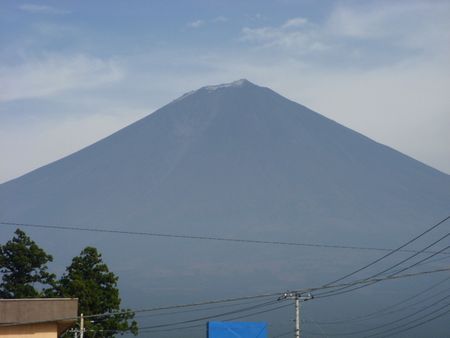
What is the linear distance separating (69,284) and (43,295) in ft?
5.04

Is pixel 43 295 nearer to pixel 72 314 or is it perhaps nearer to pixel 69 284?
pixel 69 284

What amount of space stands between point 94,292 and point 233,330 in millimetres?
22662

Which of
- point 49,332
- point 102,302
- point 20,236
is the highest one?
point 20,236

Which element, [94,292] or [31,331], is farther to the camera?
[94,292]

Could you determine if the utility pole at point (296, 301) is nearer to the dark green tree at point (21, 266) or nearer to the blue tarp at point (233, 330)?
the blue tarp at point (233, 330)

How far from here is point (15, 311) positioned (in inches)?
1244

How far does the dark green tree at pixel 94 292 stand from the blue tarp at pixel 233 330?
20974mm

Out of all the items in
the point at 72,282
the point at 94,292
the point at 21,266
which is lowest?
the point at 94,292

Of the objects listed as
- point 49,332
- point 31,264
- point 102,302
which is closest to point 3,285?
point 31,264

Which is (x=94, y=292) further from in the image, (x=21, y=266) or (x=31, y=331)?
(x=31, y=331)

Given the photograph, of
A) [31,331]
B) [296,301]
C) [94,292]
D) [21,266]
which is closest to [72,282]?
[94,292]

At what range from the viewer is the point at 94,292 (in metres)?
54.9

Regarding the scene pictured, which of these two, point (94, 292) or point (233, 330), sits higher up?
point (94, 292)

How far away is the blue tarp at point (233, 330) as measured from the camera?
109 feet
